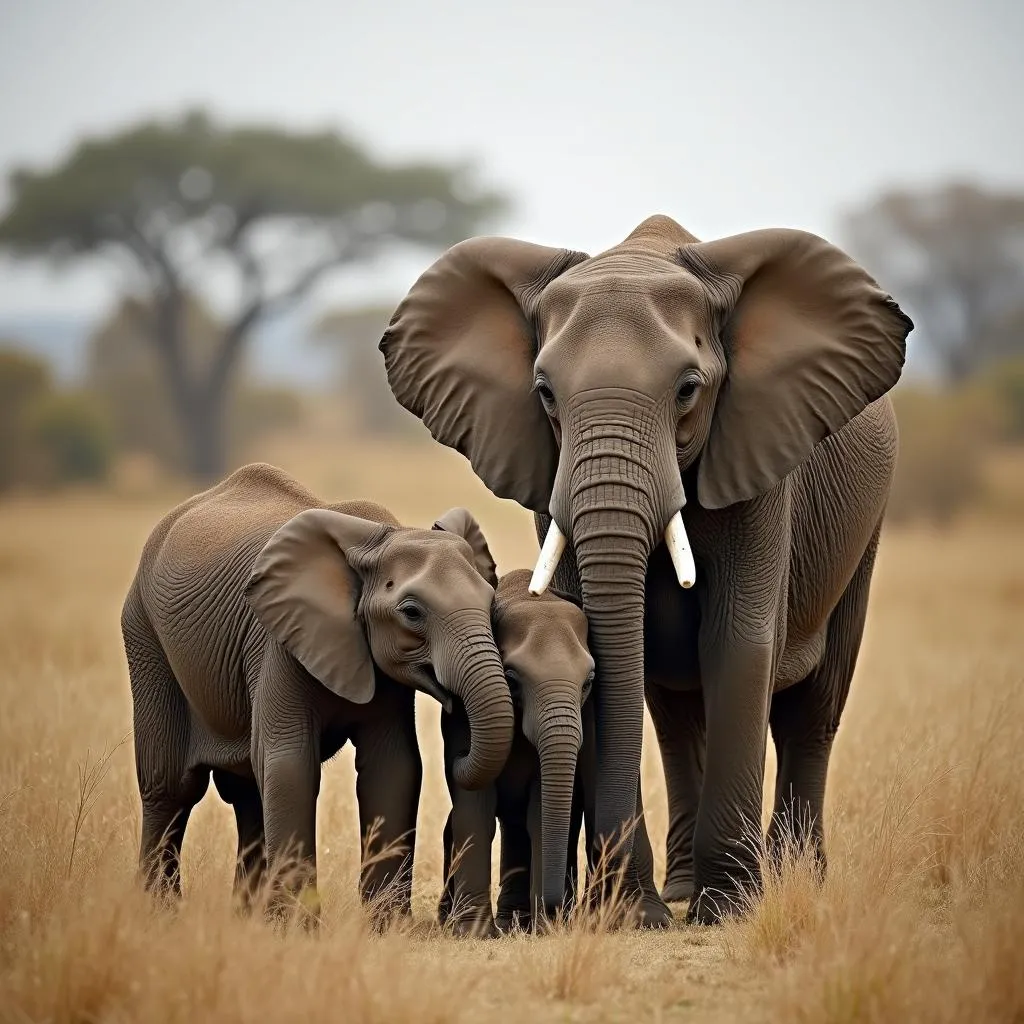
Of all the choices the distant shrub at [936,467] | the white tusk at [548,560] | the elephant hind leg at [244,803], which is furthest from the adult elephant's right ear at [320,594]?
the distant shrub at [936,467]

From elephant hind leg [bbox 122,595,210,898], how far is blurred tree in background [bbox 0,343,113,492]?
30.7 m

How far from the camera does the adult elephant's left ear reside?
693 centimetres

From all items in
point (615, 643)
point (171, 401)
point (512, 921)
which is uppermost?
point (615, 643)

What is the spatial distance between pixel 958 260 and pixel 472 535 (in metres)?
52.9

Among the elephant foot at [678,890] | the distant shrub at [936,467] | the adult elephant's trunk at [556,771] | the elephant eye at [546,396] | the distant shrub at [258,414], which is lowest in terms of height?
the distant shrub at [258,414]

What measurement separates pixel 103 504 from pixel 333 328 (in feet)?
116

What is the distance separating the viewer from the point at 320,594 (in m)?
6.90

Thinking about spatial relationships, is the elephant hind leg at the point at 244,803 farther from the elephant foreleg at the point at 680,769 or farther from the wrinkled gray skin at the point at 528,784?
the elephant foreleg at the point at 680,769

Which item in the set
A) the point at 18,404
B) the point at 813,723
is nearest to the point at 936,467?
the point at 18,404

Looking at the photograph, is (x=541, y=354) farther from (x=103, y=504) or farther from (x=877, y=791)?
(x=103, y=504)

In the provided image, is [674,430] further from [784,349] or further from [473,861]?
[473,861]

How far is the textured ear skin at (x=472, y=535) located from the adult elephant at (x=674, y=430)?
220mm

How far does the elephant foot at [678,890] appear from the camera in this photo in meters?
8.29

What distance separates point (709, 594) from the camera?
279 inches
